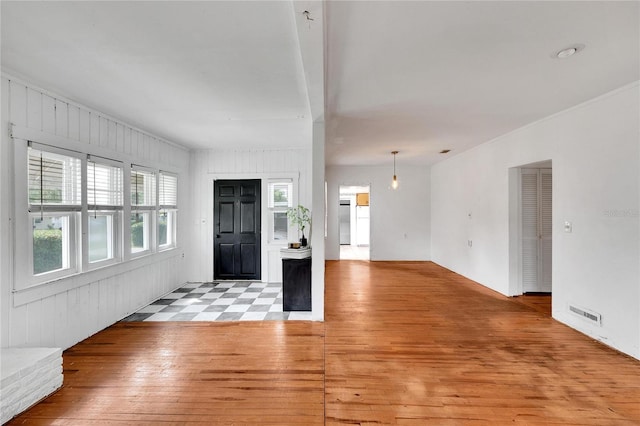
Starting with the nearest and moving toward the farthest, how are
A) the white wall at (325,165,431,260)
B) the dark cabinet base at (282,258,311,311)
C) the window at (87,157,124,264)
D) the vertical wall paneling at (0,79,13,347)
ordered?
the vertical wall paneling at (0,79,13,347)
the window at (87,157,124,264)
the dark cabinet base at (282,258,311,311)
the white wall at (325,165,431,260)

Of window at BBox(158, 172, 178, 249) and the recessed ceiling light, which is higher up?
the recessed ceiling light

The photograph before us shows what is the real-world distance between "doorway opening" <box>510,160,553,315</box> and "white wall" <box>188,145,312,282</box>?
3.50 metres

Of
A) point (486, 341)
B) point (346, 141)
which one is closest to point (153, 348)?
point (486, 341)

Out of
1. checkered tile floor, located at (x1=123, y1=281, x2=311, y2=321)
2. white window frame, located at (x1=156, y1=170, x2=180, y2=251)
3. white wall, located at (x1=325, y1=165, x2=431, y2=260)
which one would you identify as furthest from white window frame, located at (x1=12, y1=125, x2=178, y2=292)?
white wall, located at (x1=325, y1=165, x2=431, y2=260)

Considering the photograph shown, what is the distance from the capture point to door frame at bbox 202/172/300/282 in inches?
212

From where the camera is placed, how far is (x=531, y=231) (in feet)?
15.0

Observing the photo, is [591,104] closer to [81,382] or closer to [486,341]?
[486,341]

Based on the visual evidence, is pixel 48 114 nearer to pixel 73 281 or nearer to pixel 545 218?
pixel 73 281

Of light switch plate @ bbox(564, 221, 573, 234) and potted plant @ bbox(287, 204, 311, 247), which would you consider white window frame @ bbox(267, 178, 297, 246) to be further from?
light switch plate @ bbox(564, 221, 573, 234)

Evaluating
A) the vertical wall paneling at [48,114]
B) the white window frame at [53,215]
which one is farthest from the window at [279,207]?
the vertical wall paneling at [48,114]

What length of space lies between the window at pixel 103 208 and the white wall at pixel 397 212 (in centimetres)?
496

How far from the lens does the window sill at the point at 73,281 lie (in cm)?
250

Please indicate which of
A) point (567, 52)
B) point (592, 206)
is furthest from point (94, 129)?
point (592, 206)

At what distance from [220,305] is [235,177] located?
97.0 inches
